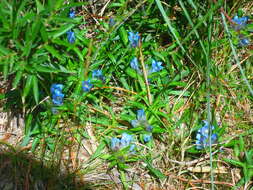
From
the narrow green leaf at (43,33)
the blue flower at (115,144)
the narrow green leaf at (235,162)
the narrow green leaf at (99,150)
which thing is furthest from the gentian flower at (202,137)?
the narrow green leaf at (43,33)

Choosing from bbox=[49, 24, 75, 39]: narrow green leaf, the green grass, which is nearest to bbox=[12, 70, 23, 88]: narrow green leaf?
the green grass

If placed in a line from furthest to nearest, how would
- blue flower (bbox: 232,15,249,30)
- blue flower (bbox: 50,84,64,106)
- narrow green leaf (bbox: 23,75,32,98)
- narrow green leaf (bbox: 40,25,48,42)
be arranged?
blue flower (bbox: 232,15,249,30) → blue flower (bbox: 50,84,64,106) → narrow green leaf (bbox: 23,75,32,98) → narrow green leaf (bbox: 40,25,48,42)

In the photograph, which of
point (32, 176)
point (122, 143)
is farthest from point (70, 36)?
point (32, 176)

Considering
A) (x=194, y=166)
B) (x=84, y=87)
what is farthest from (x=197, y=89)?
(x=84, y=87)

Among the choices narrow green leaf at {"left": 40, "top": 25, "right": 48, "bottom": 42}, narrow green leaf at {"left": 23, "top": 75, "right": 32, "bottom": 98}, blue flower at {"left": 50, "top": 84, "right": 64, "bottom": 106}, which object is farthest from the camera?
blue flower at {"left": 50, "top": 84, "right": 64, "bottom": 106}

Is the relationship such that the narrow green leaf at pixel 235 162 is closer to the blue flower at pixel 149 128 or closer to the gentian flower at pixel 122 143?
the blue flower at pixel 149 128

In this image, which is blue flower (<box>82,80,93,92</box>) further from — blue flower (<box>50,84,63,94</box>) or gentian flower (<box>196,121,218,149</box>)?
gentian flower (<box>196,121,218,149</box>)

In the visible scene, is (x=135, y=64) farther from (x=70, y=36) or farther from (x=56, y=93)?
(x=56, y=93)
